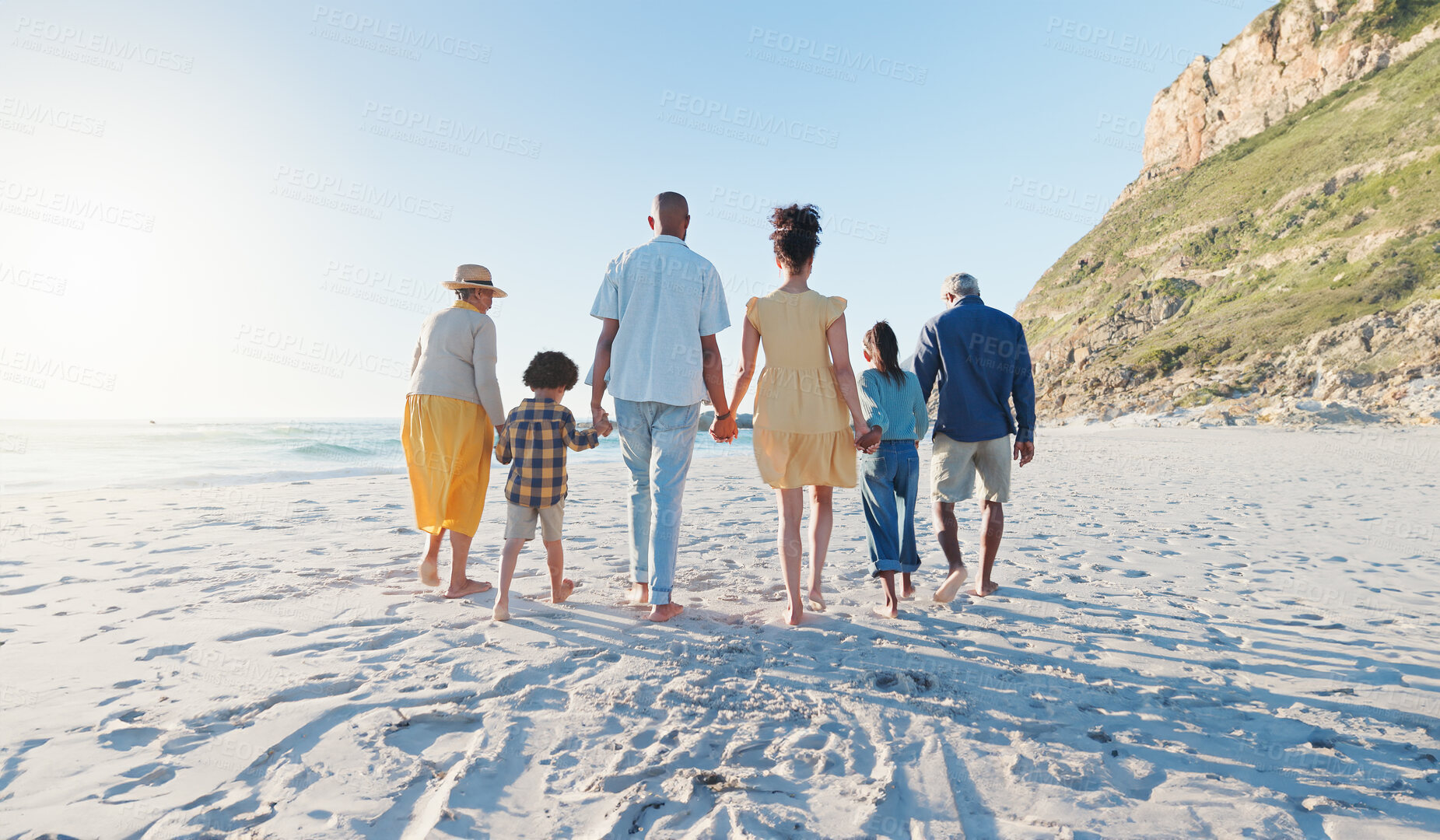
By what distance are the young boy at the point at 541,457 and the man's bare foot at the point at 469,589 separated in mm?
501

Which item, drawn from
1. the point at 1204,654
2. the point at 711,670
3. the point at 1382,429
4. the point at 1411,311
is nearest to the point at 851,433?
the point at 711,670

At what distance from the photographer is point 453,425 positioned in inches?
150

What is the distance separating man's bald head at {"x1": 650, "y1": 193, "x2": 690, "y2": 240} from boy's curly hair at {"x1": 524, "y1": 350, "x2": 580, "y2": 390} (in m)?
0.93

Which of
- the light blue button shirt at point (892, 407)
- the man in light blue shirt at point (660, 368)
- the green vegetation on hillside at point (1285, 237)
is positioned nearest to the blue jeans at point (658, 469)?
the man in light blue shirt at point (660, 368)

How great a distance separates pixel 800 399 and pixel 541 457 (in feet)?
4.79

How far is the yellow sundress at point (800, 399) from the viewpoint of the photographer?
3305mm

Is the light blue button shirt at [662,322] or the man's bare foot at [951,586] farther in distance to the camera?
the man's bare foot at [951,586]

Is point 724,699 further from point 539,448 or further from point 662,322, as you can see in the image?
point 662,322

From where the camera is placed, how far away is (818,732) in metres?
2.13

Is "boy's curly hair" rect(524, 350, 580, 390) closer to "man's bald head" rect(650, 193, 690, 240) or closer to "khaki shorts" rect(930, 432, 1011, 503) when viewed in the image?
"man's bald head" rect(650, 193, 690, 240)

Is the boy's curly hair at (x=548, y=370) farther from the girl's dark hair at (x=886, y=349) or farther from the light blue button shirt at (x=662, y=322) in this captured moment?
the girl's dark hair at (x=886, y=349)

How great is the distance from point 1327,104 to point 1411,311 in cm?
5035

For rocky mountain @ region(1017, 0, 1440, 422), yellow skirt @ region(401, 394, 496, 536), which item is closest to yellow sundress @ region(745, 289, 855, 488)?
yellow skirt @ region(401, 394, 496, 536)

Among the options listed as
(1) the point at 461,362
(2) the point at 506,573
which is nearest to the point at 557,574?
(2) the point at 506,573
